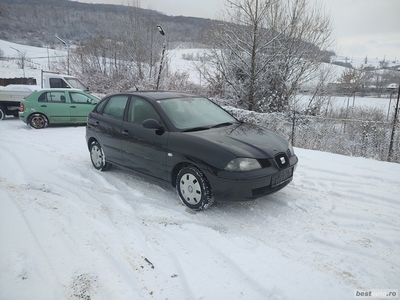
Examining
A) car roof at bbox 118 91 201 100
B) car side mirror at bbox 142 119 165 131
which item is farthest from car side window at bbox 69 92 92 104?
car side mirror at bbox 142 119 165 131

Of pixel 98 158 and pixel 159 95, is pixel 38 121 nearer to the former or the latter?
pixel 98 158

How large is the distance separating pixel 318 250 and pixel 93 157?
15.0 ft

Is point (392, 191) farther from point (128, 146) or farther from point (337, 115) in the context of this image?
point (337, 115)

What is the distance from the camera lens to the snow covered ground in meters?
2.42

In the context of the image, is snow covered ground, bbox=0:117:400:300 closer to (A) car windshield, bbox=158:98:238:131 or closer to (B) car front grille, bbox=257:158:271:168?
(B) car front grille, bbox=257:158:271:168

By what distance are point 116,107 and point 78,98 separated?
21.6 ft

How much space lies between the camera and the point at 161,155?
4070 millimetres

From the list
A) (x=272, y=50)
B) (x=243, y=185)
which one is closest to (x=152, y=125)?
(x=243, y=185)

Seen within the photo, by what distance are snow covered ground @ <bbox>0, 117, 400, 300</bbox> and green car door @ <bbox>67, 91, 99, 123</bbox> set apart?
5.98 meters

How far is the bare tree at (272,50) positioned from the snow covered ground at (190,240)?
878 cm

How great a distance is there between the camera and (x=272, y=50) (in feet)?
42.2

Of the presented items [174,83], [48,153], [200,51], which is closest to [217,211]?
[48,153]

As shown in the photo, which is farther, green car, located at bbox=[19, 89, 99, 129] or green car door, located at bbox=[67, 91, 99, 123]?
green car door, located at bbox=[67, 91, 99, 123]

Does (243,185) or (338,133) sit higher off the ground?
(338,133)
